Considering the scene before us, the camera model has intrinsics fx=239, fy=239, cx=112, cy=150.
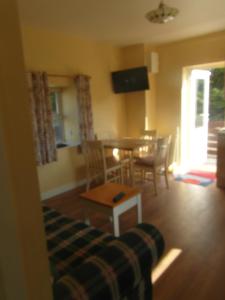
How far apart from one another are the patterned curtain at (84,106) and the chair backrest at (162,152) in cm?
121

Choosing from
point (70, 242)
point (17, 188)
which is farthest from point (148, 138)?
point (17, 188)

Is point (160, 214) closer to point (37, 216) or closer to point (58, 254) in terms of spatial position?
point (58, 254)

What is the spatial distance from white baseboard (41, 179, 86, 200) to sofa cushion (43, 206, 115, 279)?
5.67 feet

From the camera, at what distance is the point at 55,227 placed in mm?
1933

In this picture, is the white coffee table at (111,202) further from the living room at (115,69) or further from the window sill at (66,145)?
the window sill at (66,145)

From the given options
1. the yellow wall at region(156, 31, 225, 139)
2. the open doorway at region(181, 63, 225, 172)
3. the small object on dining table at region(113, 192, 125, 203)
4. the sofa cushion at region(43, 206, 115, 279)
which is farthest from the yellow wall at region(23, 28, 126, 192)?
the sofa cushion at region(43, 206, 115, 279)

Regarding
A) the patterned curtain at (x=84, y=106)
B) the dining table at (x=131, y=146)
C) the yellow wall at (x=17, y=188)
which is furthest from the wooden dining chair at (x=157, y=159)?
the yellow wall at (x=17, y=188)

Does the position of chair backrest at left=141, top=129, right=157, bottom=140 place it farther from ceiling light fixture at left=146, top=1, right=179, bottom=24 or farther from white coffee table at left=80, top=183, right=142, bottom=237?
ceiling light fixture at left=146, top=1, right=179, bottom=24

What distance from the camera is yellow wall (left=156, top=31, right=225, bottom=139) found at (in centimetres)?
405

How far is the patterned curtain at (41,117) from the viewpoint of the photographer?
3.32m

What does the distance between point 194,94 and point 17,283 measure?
4.75 metres

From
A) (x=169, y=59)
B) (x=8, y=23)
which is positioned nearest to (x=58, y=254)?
(x=8, y=23)

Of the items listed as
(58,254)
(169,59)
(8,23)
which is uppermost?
(169,59)

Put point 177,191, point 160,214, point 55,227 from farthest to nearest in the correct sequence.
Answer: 1. point 177,191
2. point 160,214
3. point 55,227
